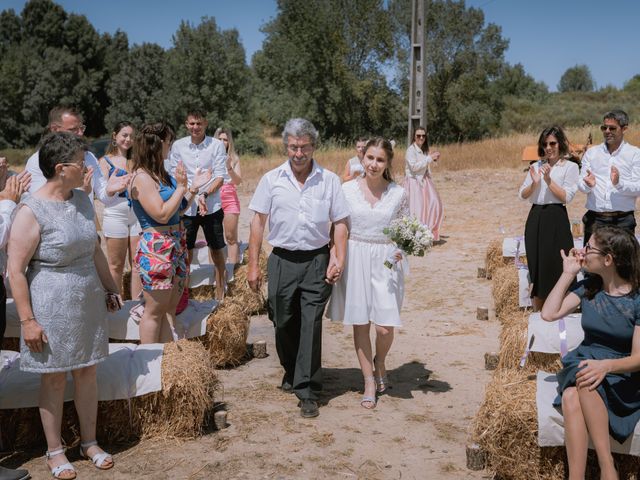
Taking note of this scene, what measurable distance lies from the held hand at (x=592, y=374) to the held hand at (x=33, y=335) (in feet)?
10.2

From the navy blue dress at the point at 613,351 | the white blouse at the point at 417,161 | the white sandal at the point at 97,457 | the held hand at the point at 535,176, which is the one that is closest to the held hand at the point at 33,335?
the white sandal at the point at 97,457

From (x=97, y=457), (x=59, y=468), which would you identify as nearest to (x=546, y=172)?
(x=97, y=457)

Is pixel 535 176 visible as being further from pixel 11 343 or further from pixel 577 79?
pixel 577 79

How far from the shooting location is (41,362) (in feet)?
13.0

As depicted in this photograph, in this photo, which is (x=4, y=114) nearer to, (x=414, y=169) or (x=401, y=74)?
(x=401, y=74)

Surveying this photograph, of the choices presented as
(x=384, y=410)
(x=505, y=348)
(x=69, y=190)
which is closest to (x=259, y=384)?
(x=384, y=410)

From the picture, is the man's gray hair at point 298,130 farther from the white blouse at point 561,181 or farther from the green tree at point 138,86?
the green tree at point 138,86

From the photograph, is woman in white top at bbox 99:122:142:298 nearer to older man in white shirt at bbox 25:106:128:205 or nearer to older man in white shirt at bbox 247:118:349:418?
older man in white shirt at bbox 25:106:128:205

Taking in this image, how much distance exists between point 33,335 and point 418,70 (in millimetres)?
13570

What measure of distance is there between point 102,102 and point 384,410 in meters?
54.1

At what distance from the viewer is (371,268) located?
17.5 feet

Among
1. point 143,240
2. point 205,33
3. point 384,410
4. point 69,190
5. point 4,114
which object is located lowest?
point 384,410

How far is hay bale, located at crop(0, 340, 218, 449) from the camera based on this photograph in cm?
458

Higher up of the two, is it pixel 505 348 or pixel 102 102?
pixel 102 102
